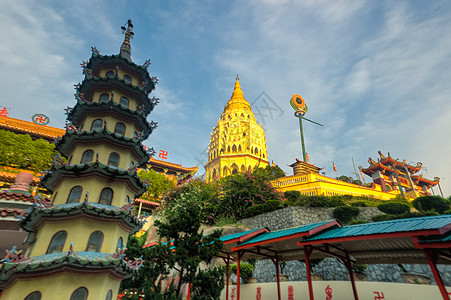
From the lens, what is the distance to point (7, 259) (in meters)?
9.45

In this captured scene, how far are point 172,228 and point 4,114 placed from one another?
44983 millimetres

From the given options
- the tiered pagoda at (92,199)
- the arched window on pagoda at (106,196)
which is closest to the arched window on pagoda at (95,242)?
the tiered pagoda at (92,199)

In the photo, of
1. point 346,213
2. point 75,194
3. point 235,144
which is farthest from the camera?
point 235,144

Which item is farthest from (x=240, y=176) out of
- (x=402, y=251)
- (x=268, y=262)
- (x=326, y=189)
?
(x=402, y=251)

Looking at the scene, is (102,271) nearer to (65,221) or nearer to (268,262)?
(65,221)

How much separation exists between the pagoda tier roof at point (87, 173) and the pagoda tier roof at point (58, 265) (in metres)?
3.54

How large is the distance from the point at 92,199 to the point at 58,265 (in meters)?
3.15

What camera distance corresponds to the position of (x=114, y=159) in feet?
44.8

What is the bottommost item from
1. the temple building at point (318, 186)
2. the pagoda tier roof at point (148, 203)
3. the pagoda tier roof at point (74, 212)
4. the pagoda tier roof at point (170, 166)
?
the pagoda tier roof at point (74, 212)

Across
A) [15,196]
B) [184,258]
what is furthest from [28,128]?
[184,258]

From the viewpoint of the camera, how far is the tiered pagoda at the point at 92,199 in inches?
387

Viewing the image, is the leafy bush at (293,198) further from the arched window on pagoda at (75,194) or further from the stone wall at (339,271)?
the arched window on pagoda at (75,194)

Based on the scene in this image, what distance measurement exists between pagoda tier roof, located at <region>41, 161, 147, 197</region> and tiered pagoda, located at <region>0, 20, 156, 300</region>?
41 millimetres

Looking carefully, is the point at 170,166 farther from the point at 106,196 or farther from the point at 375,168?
the point at 106,196
